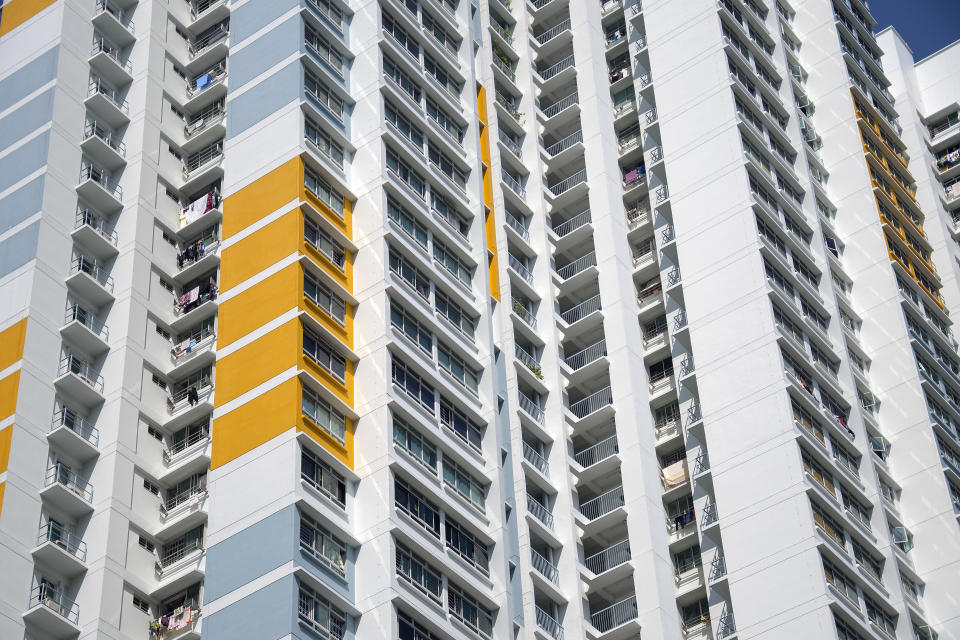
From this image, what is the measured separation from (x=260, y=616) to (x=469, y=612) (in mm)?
10485

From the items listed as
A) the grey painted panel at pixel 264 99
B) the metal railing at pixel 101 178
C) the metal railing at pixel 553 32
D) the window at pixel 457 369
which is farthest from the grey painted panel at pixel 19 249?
the metal railing at pixel 553 32

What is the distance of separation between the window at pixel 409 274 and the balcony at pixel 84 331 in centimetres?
1297

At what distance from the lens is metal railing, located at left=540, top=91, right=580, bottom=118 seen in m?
93.2

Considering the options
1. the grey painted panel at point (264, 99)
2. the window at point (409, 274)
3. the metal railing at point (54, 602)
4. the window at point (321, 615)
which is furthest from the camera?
the grey painted panel at point (264, 99)

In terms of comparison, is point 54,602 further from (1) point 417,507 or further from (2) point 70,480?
(1) point 417,507

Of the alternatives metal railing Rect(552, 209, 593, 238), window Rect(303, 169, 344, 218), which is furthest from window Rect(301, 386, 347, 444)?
metal railing Rect(552, 209, 593, 238)

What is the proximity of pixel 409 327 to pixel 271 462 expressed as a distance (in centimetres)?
1116

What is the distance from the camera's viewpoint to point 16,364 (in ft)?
213

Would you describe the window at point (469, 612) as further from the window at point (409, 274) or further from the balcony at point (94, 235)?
the balcony at point (94, 235)

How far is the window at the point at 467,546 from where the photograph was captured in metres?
64.3

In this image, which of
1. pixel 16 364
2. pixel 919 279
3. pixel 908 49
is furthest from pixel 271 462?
pixel 908 49

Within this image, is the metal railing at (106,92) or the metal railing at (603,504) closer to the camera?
the metal railing at (106,92)

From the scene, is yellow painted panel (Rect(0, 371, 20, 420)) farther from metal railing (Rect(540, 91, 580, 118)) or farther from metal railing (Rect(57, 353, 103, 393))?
metal railing (Rect(540, 91, 580, 118))

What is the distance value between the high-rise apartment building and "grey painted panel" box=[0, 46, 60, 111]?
67 centimetres
